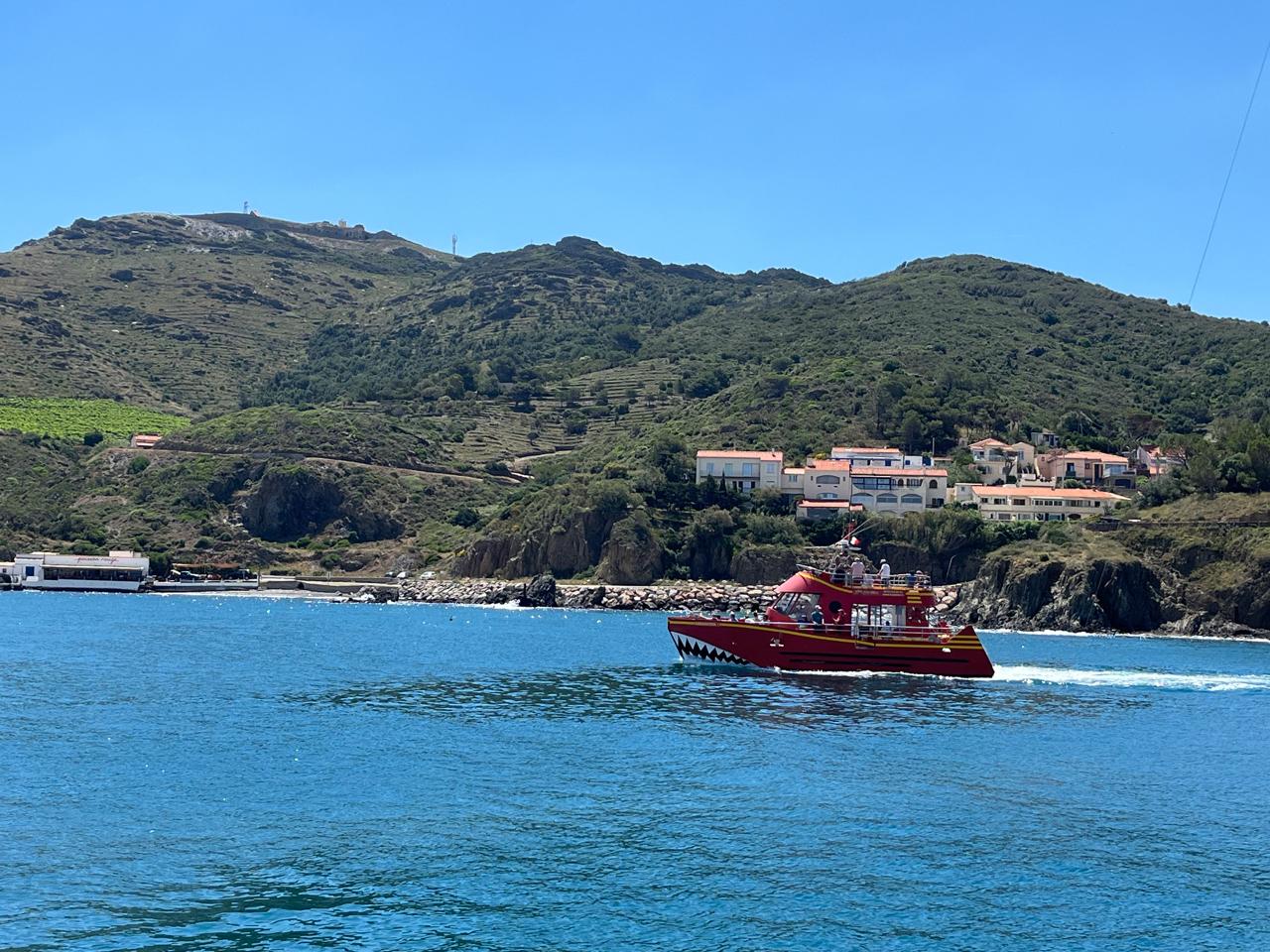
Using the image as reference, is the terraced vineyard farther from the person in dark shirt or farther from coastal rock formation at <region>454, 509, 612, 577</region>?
the person in dark shirt

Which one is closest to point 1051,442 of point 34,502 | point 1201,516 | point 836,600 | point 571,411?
point 1201,516

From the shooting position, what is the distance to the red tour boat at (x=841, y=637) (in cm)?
6028

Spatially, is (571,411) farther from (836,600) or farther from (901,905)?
(901,905)

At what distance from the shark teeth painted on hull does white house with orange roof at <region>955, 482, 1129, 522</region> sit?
69.2 metres

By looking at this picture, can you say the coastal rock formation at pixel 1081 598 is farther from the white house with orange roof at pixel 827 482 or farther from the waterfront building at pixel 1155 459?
the waterfront building at pixel 1155 459

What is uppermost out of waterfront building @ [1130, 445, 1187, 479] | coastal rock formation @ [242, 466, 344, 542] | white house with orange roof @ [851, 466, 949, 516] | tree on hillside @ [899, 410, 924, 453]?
tree on hillside @ [899, 410, 924, 453]

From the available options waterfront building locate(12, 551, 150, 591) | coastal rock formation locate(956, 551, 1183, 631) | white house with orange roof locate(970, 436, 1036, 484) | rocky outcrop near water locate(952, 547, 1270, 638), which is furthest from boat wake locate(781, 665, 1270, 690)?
waterfront building locate(12, 551, 150, 591)

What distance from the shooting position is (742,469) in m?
135

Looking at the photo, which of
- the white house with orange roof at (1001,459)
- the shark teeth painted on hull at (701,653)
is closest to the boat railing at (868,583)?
the shark teeth painted on hull at (701,653)

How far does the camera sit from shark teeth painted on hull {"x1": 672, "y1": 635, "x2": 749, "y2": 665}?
61.7 meters

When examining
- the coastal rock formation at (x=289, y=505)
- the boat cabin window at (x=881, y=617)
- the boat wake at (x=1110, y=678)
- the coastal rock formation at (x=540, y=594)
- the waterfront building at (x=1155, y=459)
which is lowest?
the boat wake at (x=1110, y=678)

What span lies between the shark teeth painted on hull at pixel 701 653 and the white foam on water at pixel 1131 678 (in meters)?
11.5

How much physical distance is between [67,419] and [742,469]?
10080 centimetres

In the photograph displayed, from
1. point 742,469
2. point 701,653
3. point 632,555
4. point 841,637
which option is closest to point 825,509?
point 742,469
